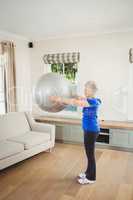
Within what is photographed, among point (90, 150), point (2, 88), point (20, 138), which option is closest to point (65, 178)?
point (90, 150)

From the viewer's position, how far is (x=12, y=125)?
4008 millimetres

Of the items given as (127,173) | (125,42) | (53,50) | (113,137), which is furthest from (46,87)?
(53,50)

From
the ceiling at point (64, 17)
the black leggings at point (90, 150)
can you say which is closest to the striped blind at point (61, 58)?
the ceiling at point (64, 17)

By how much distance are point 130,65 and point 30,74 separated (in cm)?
267

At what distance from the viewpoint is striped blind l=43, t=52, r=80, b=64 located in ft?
16.0

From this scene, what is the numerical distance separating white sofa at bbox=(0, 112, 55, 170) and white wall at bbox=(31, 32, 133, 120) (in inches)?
57.0

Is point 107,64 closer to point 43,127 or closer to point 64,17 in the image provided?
point 64,17

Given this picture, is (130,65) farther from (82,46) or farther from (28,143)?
(28,143)

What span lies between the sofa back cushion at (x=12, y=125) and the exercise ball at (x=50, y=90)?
210cm

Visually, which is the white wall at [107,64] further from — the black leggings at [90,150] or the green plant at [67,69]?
the black leggings at [90,150]

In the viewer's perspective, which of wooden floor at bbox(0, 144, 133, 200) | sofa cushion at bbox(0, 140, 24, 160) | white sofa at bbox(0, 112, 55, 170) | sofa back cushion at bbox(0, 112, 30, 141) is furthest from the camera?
sofa back cushion at bbox(0, 112, 30, 141)

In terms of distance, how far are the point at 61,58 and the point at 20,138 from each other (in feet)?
7.57

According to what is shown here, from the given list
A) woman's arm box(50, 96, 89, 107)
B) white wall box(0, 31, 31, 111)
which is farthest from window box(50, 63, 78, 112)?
woman's arm box(50, 96, 89, 107)

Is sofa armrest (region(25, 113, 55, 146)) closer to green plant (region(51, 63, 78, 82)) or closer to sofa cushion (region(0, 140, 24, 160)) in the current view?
sofa cushion (region(0, 140, 24, 160))
